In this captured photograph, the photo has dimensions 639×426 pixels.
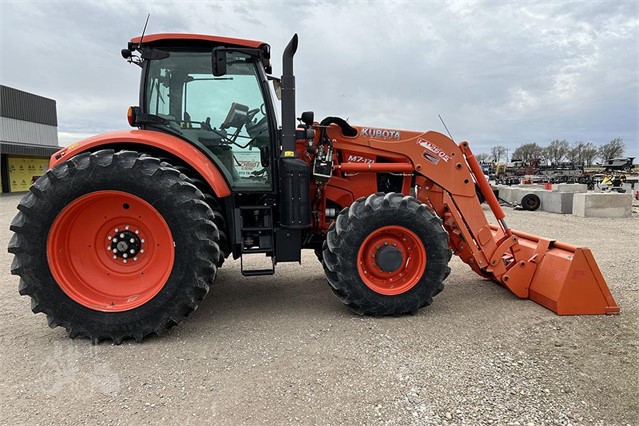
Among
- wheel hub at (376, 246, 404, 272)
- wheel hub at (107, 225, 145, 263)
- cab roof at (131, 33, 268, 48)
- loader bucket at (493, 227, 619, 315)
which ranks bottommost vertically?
loader bucket at (493, 227, 619, 315)

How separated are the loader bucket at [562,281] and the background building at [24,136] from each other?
31320 millimetres

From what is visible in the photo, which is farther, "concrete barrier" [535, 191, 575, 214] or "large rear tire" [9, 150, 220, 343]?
"concrete barrier" [535, 191, 575, 214]

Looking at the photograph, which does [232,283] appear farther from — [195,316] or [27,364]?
[27,364]

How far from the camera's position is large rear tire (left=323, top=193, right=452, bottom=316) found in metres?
4.00

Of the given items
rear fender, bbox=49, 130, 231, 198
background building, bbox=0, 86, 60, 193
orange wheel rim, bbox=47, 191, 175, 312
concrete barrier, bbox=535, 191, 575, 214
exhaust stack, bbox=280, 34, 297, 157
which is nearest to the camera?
orange wheel rim, bbox=47, 191, 175, 312

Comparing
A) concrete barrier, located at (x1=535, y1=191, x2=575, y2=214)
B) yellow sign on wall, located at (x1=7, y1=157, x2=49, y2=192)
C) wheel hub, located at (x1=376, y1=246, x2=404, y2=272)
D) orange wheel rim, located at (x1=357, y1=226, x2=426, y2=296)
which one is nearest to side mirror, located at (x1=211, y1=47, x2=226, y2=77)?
orange wheel rim, located at (x1=357, y1=226, x2=426, y2=296)

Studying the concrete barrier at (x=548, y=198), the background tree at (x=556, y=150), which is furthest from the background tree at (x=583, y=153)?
the concrete barrier at (x=548, y=198)

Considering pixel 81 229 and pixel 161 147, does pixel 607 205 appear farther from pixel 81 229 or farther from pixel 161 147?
pixel 81 229

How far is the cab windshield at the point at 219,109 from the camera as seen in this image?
409 cm

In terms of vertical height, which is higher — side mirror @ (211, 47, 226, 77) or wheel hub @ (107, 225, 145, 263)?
side mirror @ (211, 47, 226, 77)

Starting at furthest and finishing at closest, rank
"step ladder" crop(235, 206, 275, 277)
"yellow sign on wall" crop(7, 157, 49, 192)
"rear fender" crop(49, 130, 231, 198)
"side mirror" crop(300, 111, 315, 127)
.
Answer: "yellow sign on wall" crop(7, 157, 49, 192), "side mirror" crop(300, 111, 315, 127), "step ladder" crop(235, 206, 275, 277), "rear fender" crop(49, 130, 231, 198)

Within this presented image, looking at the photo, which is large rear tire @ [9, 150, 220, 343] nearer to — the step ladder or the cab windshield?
the step ladder

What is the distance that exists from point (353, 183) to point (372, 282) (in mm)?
1197

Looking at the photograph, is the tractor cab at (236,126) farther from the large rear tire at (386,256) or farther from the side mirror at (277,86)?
the large rear tire at (386,256)
